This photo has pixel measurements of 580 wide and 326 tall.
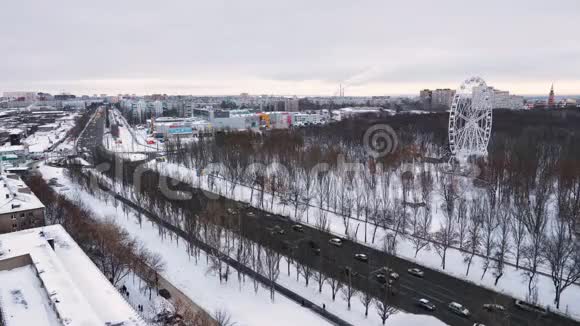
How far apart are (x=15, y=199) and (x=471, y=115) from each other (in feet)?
90.3

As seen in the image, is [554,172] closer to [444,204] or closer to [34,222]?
[444,204]

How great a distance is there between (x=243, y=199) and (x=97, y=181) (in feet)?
39.2

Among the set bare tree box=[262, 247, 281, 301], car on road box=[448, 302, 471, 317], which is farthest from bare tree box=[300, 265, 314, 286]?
car on road box=[448, 302, 471, 317]

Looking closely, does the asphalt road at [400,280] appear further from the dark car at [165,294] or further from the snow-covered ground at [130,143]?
the snow-covered ground at [130,143]

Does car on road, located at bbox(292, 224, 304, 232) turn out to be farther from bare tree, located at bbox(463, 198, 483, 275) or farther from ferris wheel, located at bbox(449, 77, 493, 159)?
ferris wheel, located at bbox(449, 77, 493, 159)

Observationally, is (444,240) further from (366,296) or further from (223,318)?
(223,318)

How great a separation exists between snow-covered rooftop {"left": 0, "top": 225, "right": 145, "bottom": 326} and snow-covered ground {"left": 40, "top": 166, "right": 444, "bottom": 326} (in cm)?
369

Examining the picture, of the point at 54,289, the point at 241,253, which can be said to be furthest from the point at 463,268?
the point at 54,289

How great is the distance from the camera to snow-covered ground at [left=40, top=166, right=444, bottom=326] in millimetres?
12430

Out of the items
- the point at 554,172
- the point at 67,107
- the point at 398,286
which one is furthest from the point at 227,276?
the point at 67,107

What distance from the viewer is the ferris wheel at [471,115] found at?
1034 inches

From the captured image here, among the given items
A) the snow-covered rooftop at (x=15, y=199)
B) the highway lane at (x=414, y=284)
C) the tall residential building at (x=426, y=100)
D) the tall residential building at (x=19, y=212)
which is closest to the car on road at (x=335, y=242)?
the highway lane at (x=414, y=284)

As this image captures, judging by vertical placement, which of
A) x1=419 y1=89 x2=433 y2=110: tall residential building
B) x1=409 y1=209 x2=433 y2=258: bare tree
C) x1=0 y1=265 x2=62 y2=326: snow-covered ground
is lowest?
x1=409 y1=209 x2=433 y2=258: bare tree

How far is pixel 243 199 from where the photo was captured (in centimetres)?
2606
